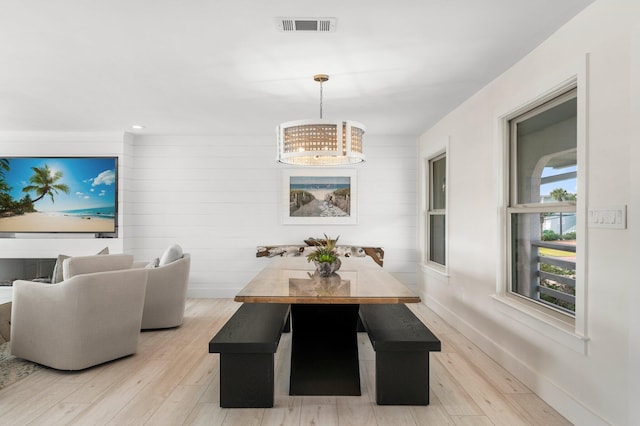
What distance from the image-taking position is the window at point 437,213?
16.8 ft

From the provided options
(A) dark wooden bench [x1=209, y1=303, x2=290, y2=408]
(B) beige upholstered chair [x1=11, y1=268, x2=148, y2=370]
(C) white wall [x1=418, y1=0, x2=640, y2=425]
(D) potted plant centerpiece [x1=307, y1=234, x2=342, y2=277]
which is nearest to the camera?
(C) white wall [x1=418, y1=0, x2=640, y2=425]

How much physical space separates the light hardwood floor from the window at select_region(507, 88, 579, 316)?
0.71 meters

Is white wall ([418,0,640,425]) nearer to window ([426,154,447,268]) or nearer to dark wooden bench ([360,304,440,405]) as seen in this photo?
dark wooden bench ([360,304,440,405])

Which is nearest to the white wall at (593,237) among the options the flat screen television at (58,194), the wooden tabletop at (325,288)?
the wooden tabletop at (325,288)

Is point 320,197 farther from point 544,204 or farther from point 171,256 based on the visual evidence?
point 544,204

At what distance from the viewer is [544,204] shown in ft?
9.36

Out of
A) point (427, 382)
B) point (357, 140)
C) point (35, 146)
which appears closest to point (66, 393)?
point (427, 382)

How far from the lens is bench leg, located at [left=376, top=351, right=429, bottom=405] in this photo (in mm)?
2602

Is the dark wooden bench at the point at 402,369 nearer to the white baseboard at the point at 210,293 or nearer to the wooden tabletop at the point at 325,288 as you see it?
the wooden tabletop at the point at 325,288

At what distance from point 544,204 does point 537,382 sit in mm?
1211

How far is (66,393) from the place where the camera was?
9.02 feet

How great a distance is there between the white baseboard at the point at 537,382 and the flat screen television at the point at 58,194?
4831 millimetres

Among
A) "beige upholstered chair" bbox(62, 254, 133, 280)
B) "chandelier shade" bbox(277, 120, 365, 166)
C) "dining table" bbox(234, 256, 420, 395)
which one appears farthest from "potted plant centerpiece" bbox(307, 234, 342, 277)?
"beige upholstered chair" bbox(62, 254, 133, 280)

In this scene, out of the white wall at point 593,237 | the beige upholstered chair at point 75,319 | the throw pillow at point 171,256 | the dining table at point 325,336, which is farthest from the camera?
the throw pillow at point 171,256
